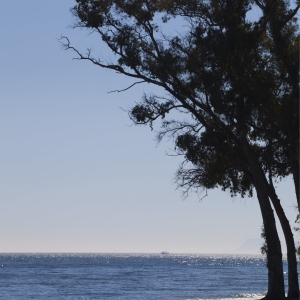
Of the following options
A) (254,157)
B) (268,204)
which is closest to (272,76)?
(254,157)

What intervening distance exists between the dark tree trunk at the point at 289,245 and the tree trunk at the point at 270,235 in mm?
792

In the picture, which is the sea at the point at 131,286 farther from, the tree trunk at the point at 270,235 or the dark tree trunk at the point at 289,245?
the tree trunk at the point at 270,235

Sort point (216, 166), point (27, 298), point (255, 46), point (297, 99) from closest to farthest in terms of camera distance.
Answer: point (297, 99) → point (255, 46) → point (216, 166) → point (27, 298)

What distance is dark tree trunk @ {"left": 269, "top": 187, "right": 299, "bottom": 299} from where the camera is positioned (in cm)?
2800

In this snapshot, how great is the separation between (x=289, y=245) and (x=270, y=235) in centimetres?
170

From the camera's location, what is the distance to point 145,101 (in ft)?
93.5

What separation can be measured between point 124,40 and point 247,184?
823cm

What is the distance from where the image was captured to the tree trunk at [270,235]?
26.9 meters

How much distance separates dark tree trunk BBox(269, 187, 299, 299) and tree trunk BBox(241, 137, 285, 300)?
2.60 feet

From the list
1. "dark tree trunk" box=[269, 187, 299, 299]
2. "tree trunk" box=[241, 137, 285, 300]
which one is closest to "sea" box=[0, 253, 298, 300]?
"dark tree trunk" box=[269, 187, 299, 299]

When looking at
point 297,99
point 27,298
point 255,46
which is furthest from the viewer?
point 27,298

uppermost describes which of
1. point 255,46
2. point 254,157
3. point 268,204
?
point 255,46

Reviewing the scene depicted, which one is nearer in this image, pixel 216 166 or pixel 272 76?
pixel 272 76

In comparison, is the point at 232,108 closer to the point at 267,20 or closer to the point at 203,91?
the point at 203,91
